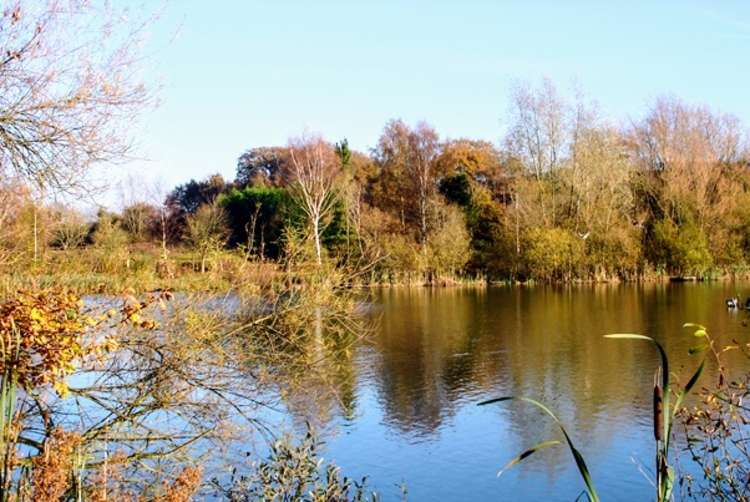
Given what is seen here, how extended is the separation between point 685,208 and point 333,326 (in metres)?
32.6

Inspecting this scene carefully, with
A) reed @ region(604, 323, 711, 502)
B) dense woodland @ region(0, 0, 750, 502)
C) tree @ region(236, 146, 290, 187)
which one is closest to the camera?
reed @ region(604, 323, 711, 502)

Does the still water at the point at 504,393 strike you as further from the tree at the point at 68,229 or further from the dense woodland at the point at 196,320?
the tree at the point at 68,229

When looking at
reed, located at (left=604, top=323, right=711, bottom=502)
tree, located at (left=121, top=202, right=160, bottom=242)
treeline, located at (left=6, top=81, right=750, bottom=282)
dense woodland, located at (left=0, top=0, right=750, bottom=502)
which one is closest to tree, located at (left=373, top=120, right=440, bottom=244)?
treeline, located at (left=6, top=81, right=750, bottom=282)

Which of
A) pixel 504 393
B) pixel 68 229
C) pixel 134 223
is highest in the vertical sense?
pixel 134 223

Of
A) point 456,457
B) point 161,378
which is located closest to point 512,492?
point 456,457

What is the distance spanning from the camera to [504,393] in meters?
13.1

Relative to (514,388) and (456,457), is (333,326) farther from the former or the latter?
(514,388)

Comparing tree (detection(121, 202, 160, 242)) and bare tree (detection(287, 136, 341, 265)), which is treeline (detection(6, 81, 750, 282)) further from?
tree (detection(121, 202, 160, 242))

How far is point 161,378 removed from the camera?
7449 mm

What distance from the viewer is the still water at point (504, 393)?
945 centimetres

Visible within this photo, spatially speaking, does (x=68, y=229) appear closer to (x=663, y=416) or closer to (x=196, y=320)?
(x=196, y=320)

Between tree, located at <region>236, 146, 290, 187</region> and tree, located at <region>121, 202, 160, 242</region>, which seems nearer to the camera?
tree, located at <region>121, 202, 160, 242</region>

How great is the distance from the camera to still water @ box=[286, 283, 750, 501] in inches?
372

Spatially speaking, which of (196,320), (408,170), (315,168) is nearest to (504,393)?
(196,320)
